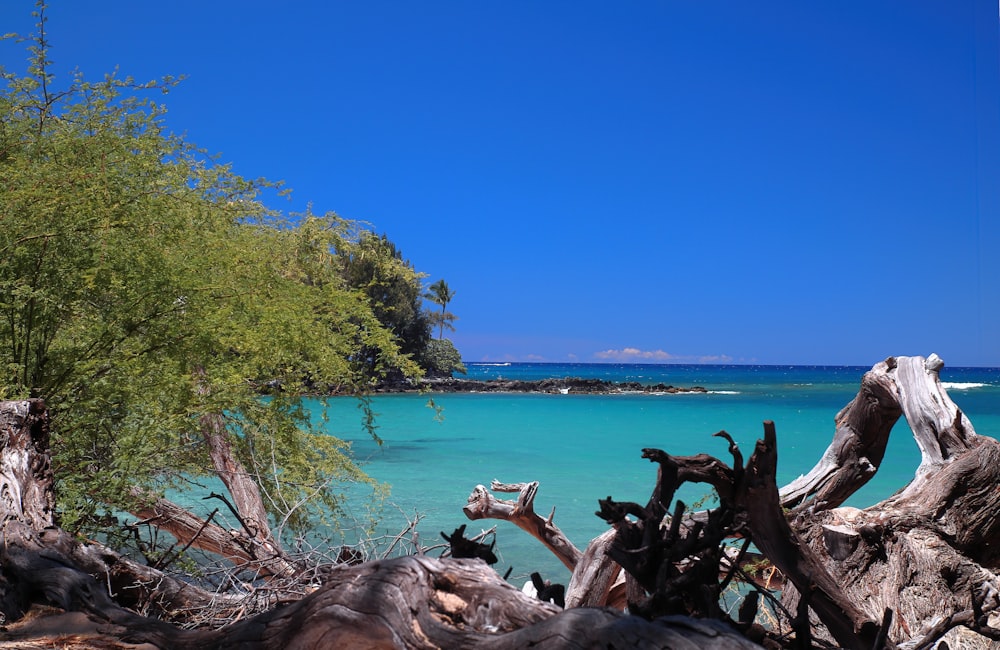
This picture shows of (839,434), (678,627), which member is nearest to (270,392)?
(839,434)

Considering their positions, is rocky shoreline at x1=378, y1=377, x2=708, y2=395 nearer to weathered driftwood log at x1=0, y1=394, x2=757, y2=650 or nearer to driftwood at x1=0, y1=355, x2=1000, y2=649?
driftwood at x1=0, y1=355, x2=1000, y2=649

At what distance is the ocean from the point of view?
452 inches

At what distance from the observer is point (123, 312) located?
4.20 metres

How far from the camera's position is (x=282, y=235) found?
27.8 feet

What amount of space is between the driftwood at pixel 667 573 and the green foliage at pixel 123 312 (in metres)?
0.75

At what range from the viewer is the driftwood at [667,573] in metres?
1.61

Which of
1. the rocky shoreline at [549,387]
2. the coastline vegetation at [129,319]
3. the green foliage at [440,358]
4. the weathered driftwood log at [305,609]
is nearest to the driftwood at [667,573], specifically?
the weathered driftwood log at [305,609]

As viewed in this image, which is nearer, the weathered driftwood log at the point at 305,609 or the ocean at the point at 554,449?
the weathered driftwood log at the point at 305,609

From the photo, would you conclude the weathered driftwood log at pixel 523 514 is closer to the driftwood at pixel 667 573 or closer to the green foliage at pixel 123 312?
the driftwood at pixel 667 573

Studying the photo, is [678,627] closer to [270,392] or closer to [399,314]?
[270,392]

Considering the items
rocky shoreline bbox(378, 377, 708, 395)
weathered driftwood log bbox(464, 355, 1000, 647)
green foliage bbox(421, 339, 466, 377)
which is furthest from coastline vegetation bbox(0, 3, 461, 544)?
rocky shoreline bbox(378, 377, 708, 395)

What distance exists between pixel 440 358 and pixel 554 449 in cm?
2900

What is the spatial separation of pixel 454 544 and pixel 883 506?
Result: 2503mm

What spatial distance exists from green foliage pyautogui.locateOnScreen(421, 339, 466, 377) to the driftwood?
44.7m
